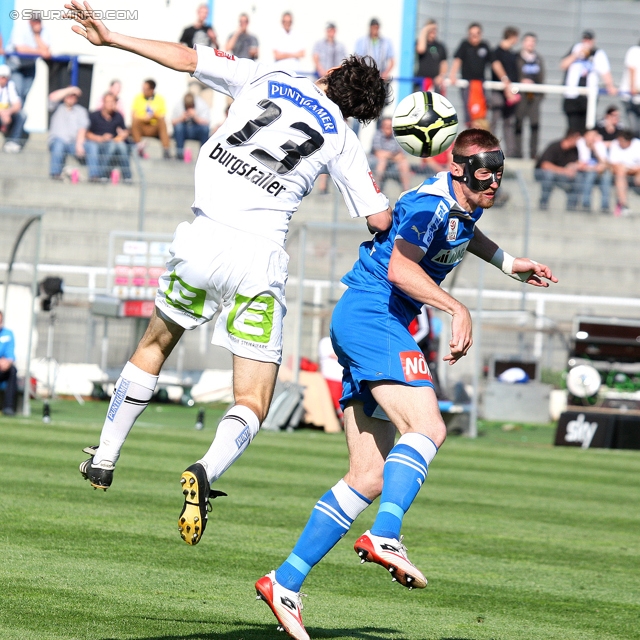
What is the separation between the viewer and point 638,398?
63.4ft

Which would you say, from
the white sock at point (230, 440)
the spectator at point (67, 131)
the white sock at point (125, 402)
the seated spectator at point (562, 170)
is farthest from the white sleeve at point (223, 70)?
the seated spectator at point (562, 170)

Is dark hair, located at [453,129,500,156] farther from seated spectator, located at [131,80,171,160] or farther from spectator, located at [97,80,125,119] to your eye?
seated spectator, located at [131,80,171,160]

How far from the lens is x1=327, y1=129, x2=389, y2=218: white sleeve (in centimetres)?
566

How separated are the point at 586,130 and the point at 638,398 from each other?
27.0 ft

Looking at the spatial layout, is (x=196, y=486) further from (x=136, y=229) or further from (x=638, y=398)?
(x=136, y=229)

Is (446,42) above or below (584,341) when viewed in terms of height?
above

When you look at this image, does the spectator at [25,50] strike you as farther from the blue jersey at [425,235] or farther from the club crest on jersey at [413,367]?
the club crest on jersey at [413,367]

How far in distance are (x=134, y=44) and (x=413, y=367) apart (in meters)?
1.94

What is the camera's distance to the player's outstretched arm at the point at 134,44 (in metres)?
5.39

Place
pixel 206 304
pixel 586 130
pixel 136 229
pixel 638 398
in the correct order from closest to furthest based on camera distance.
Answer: pixel 206 304, pixel 638 398, pixel 136 229, pixel 586 130

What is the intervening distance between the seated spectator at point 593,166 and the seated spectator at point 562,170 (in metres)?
0.12

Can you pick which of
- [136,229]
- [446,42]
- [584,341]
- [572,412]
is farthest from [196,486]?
[446,42]

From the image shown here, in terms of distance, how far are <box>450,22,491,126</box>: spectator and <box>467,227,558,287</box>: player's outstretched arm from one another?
19.2 metres

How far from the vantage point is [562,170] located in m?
24.7
